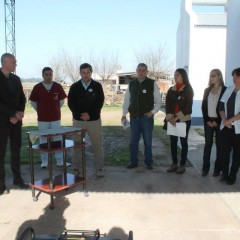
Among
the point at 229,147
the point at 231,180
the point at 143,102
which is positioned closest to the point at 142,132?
the point at 143,102

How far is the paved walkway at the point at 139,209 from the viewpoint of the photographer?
4066 mm

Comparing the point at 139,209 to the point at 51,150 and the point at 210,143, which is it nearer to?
the point at 51,150

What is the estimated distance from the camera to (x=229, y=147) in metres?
5.77

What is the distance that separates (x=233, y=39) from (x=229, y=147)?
4532 mm

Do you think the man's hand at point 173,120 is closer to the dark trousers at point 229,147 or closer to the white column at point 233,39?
the dark trousers at point 229,147

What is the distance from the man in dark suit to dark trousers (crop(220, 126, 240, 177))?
318 centimetres

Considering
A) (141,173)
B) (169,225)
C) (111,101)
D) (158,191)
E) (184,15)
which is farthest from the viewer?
(111,101)

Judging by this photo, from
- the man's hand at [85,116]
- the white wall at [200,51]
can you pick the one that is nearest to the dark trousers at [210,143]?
the man's hand at [85,116]

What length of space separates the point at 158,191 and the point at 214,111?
1.63 metres

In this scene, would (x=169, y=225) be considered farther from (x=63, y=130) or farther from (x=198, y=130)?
(x=198, y=130)

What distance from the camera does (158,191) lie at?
544 centimetres

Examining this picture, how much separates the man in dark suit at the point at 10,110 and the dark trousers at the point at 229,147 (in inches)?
125

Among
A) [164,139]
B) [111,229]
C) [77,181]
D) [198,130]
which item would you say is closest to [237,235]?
[111,229]

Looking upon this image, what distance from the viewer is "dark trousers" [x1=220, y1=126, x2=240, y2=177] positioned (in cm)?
565
